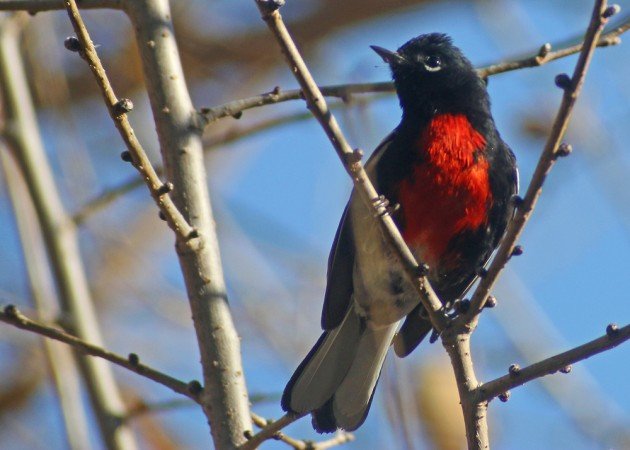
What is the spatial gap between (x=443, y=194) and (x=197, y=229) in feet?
4.41

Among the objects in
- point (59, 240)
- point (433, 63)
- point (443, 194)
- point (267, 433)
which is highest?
point (433, 63)

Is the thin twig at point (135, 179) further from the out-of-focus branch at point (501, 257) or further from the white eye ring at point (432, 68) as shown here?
the out-of-focus branch at point (501, 257)

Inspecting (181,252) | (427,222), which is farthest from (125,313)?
(181,252)

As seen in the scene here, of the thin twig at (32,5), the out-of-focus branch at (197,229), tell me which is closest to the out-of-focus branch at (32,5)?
the thin twig at (32,5)

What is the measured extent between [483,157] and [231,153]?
461 centimetres

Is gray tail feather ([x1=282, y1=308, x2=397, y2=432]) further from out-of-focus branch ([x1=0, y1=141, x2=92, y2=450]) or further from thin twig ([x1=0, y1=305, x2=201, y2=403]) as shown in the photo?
out-of-focus branch ([x1=0, y1=141, x2=92, y2=450])

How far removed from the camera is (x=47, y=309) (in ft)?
13.1

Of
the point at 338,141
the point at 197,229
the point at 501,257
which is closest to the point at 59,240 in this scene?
the point at 197,229

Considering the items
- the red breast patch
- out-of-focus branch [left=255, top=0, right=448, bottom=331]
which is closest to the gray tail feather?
the red breast patch

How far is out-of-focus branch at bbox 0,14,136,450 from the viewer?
11.5ft

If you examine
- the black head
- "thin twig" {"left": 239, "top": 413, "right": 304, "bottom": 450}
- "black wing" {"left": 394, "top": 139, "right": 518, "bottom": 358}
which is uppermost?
the black head

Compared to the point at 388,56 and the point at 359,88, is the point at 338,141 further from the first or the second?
the point at 388,56

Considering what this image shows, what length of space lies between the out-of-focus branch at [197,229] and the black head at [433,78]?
1461 mm

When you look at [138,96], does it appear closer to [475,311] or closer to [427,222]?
[427,222]
